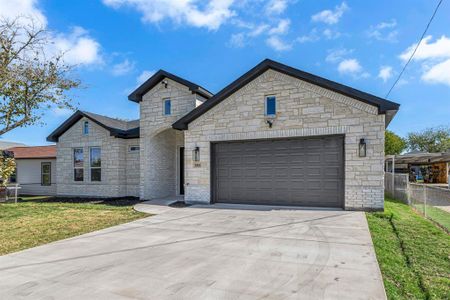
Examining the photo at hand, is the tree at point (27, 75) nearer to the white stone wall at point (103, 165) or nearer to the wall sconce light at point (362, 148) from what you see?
the white stone wall at point (103, 165)

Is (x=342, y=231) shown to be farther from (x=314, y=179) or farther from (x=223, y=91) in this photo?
(x=223, y=91)

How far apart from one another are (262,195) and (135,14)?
A: 9.86 metres

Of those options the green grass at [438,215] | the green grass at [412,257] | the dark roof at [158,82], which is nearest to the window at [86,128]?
the dark roof at [158,82]

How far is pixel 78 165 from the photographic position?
1562 centimetres

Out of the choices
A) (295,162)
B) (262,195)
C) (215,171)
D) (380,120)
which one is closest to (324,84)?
(380,120)

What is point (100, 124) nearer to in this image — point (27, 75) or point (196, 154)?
point (27, 75)

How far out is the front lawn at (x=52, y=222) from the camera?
21.8 ft

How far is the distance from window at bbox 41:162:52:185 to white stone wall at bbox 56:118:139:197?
4.13m

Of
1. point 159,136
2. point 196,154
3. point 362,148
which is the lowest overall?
point 196,154

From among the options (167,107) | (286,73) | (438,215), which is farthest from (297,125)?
(167,107)

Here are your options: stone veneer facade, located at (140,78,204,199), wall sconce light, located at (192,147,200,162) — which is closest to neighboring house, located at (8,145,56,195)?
stone veneer facade, located at (140,78,204,199)

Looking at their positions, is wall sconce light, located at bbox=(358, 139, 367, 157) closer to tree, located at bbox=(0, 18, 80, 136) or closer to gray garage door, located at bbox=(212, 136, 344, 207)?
gray garage door, located at bbox=(212, 136, 344, 207)

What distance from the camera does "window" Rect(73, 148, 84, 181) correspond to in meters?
15.5

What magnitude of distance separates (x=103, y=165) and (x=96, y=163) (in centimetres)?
64
